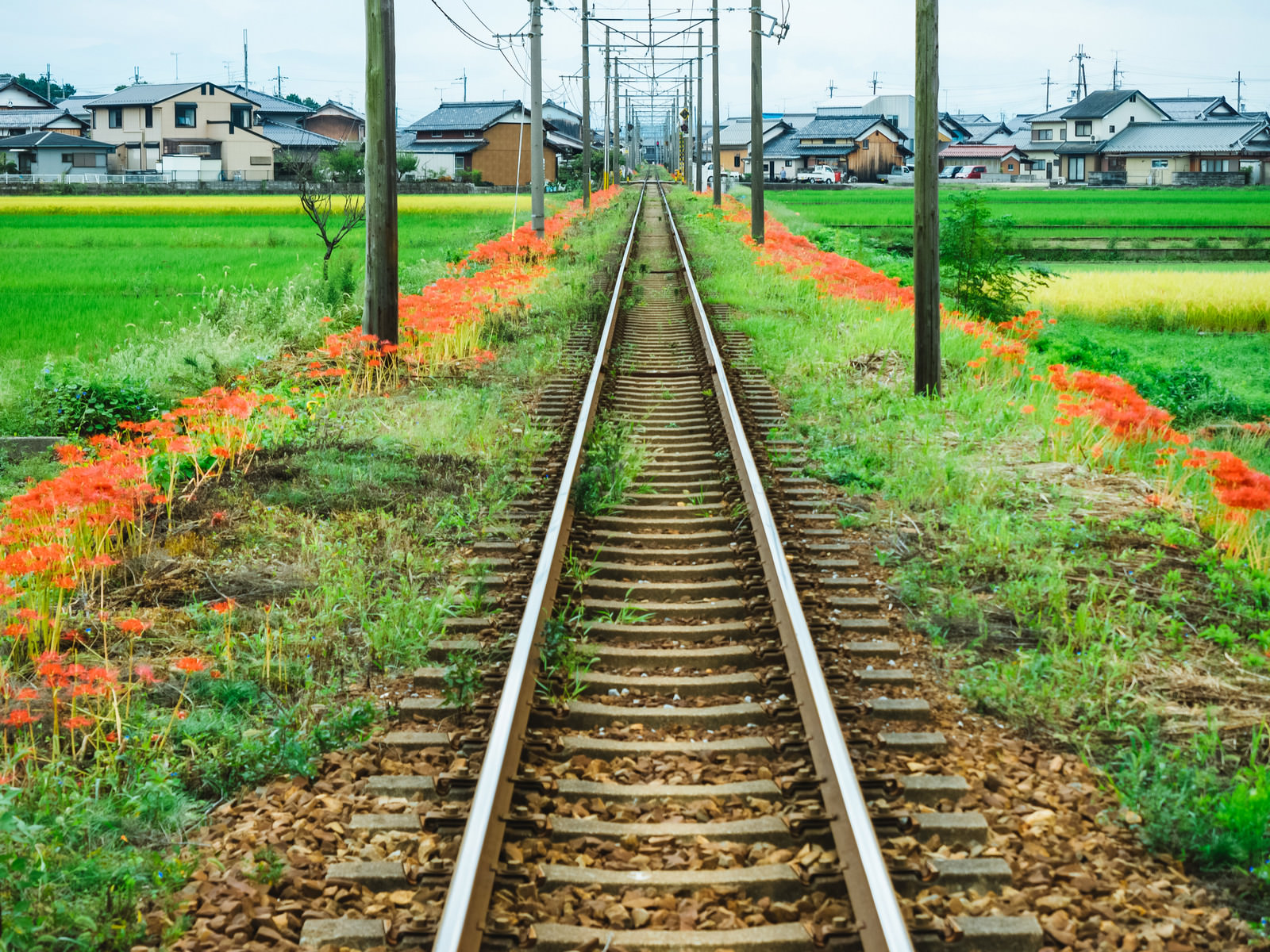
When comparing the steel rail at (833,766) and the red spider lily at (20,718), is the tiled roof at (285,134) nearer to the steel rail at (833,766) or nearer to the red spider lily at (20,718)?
the steel rail at (833,766)

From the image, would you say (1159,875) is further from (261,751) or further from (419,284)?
(419,284)

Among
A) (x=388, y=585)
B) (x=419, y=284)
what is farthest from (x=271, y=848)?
(x=419, y=284)

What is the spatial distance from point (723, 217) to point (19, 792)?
34564 mm

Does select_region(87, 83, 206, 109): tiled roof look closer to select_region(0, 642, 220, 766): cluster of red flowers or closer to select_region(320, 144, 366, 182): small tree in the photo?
select_region(320, 144, 366, 182): small tree

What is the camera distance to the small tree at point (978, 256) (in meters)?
16.4

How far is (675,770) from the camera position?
167 inches

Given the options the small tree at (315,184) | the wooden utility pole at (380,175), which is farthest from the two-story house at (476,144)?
the wooden utility pole at (380,175)

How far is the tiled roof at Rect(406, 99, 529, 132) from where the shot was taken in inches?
3069

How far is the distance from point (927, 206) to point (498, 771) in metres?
7.98

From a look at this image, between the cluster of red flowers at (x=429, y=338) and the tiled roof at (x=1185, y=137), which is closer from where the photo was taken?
the cluster of red flowers at (x=429, y=338)

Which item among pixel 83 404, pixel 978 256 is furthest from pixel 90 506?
pixel 978 256

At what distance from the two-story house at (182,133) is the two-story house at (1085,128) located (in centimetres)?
6194

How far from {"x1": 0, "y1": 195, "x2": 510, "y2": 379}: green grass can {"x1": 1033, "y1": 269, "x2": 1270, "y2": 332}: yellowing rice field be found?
1276 cm

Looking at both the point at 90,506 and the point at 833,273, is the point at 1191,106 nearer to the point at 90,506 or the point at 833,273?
the point at 833,273
